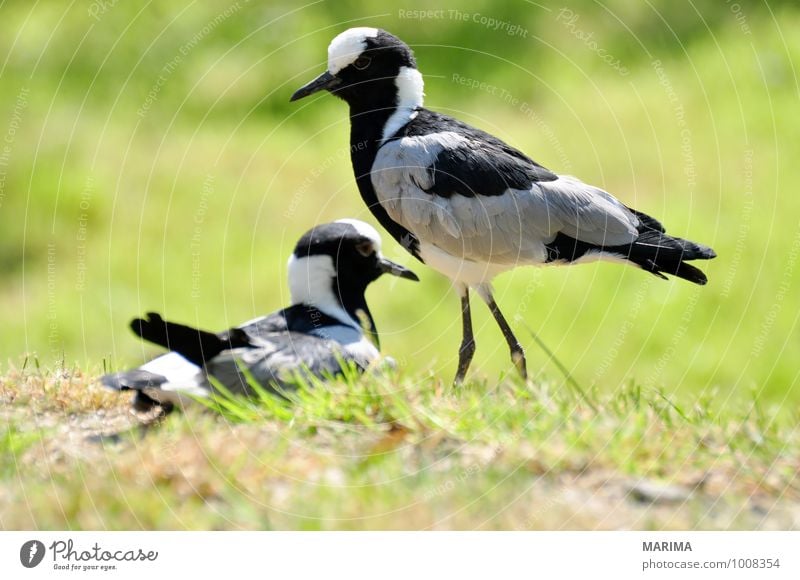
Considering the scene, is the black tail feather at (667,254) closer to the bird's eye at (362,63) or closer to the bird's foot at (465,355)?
the bird's foot at (465,355)

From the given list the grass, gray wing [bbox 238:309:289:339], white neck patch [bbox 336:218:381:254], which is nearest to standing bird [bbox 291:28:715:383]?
white neck patch [bbox 336:218:381:254]

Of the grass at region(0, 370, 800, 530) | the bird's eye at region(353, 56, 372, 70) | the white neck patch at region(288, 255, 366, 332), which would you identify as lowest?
the grass at region(0, 370, 800, 530)

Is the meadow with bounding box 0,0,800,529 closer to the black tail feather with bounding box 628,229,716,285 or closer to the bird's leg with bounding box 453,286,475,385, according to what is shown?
the bird's leg with bounding box 453,286,475,385

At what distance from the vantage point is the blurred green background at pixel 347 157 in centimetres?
912

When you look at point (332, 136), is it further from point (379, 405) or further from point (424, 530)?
point (424, 530)

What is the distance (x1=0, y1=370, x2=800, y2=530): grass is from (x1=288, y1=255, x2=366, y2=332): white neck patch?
4.04ft

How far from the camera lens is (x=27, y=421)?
4.85 m

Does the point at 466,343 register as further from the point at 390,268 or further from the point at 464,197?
the point at 464,197

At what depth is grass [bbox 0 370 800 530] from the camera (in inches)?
161

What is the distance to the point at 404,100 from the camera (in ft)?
19.1

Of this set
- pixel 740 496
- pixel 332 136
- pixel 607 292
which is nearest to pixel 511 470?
pixel 740 496

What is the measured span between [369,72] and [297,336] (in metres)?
1.36

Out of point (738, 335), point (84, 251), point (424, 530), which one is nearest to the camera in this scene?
point (424, 530)
